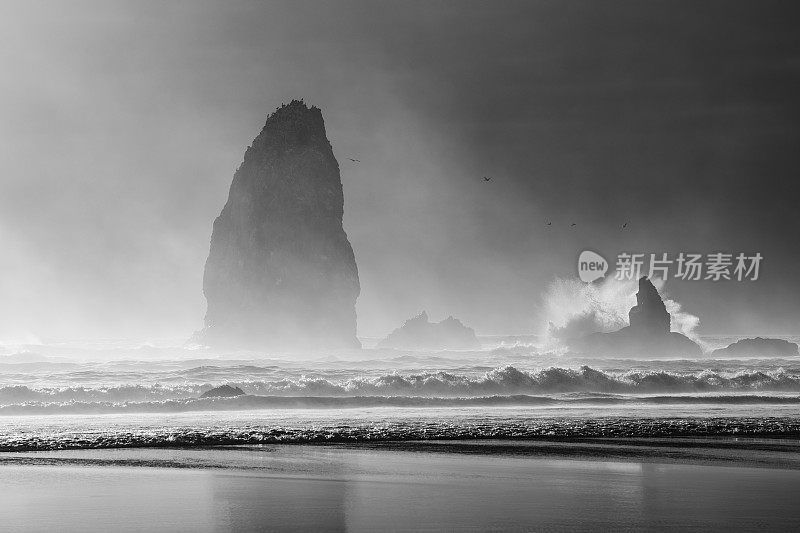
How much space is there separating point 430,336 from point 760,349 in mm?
29214

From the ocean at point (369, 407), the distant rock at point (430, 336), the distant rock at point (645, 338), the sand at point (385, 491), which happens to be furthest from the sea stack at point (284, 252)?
the sand at point (385, 491)

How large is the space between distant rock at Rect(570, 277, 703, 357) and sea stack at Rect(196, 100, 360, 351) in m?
23.4

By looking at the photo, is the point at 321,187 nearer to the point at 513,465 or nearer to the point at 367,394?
the point at 367,394

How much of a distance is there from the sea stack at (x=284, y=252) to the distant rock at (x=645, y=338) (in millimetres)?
23351

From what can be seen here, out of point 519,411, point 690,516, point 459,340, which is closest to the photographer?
point 690,516

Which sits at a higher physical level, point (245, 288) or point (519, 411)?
point (245, 288)

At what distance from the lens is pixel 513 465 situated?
13.1 m

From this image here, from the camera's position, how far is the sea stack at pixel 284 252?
7156 cm

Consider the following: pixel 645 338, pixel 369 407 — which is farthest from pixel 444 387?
pixel 645 338

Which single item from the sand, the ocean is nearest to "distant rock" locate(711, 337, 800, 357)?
the ocean

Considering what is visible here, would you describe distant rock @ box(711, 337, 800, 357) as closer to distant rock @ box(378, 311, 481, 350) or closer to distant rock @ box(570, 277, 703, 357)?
distant rock @ box(570, 277, 703, 357)

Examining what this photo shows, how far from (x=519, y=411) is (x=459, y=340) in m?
54.5

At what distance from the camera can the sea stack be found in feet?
235

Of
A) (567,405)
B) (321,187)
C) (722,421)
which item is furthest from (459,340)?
(722,421)
